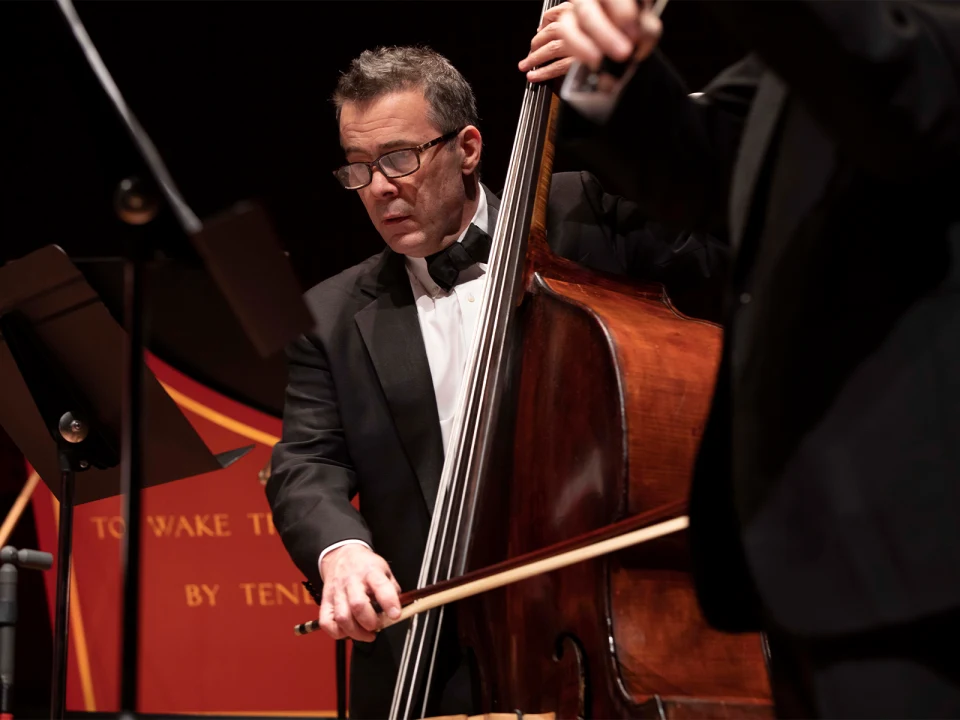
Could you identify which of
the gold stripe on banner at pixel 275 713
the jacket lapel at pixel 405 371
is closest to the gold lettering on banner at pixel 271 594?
the gold stripe on banner at pixel 275 713

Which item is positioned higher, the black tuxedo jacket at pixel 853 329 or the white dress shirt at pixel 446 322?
the black tuxedo jacket at pixel 853 329

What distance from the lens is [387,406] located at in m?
1.90

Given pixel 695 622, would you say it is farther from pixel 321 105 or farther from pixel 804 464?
pixel 321 105

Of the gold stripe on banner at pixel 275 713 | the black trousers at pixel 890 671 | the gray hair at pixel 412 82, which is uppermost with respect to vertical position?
the gray hair at pixel 412 82

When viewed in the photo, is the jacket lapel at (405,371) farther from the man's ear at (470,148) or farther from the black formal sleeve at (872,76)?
the black formal sleeve at (872,76)

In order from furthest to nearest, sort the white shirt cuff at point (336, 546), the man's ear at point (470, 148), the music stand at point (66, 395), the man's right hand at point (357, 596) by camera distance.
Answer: the man's ear at point (470, 148), the music stand at point (66, 395), the white shirt cuff at point (336, 546), the man's right hand at point (357, 596)

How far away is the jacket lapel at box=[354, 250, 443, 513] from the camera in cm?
185

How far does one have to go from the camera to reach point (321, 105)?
3.11 meters

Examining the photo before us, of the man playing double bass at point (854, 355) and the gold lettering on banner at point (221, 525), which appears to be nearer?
the man playing double bass at point (854, 355)

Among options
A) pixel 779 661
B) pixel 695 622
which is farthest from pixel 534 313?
pixel 779 661

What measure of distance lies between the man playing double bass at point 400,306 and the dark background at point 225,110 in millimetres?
1001

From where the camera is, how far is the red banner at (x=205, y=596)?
306 cm

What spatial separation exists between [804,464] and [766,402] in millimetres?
52

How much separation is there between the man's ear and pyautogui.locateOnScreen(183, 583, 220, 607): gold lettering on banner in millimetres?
1625
